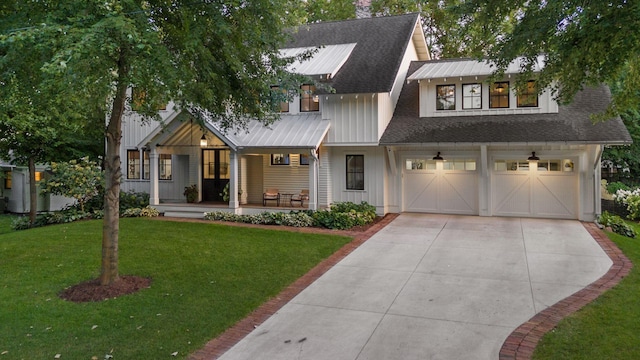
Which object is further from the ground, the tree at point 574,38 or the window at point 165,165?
the tree at point 574,38

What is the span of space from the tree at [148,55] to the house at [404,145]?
Answer: 5269 mm

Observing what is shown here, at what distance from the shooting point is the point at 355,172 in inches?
641

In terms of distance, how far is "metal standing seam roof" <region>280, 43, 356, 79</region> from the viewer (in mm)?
15836

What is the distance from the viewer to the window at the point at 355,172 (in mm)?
16188

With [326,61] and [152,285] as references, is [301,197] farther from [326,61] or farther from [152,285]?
[152,285]

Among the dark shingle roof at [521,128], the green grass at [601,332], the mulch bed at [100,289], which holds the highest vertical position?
the dark shingle roof at [521,128]

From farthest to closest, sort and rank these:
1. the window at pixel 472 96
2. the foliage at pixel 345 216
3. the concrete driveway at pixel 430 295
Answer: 1. the window at pixel 472 96
2. the foliage at pixel 345 216
3. the concrete driveway at pixel 430 295

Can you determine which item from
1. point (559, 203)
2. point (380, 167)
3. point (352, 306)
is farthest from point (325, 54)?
point (352, 306)

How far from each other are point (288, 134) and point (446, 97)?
233 inches

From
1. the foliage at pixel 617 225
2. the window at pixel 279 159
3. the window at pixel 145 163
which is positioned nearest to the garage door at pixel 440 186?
the foliage at pixel 617 225

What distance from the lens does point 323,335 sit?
6156 millimetres

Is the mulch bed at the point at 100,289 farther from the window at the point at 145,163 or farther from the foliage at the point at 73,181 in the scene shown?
the window at the point at 145,163

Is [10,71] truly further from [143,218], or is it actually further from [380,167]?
[380,167]

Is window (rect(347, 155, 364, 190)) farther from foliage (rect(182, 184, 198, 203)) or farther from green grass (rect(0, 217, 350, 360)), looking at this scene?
foliage (rect(182, 184, 198, 203))
